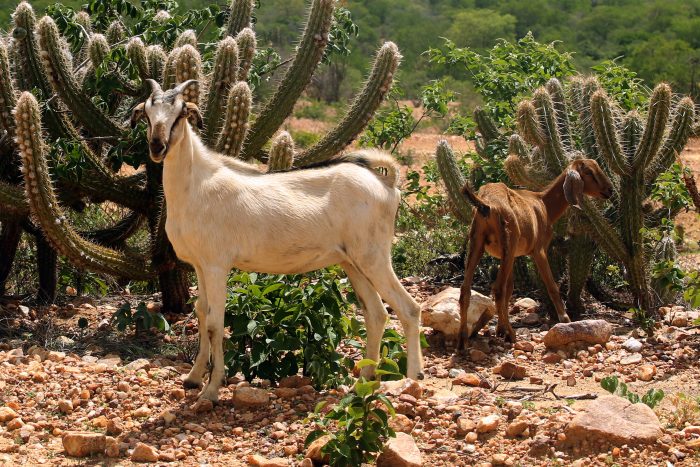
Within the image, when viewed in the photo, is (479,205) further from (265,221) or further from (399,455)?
(399,455)

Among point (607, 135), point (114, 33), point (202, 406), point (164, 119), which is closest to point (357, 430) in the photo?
point (202, 406)

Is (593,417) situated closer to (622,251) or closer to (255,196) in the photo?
(255,196)

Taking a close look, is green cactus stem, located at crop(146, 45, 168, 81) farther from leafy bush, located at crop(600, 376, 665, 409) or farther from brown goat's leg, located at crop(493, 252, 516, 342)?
leafy bush, located at crop(600, 376, 665, 409)

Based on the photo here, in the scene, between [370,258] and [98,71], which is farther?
[98,71]

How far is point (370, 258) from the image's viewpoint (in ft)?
25.6

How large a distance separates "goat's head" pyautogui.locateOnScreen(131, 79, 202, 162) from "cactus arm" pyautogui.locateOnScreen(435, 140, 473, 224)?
462 centimetres

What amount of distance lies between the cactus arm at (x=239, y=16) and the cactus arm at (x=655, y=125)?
4237 mm

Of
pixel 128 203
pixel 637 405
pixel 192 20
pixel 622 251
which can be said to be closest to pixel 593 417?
pixel 637 405

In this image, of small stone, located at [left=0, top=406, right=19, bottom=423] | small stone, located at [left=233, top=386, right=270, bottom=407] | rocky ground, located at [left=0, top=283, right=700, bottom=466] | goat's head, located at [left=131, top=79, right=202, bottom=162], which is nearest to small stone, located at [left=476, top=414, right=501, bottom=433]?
rocky ground, located at [left=0, top=283, right=700, bottom=466]

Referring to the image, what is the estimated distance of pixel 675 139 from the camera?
1073 cm

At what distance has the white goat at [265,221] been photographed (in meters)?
7.38

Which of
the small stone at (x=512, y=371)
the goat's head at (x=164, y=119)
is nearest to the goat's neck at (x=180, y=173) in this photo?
the goat's head at (x=164, y=119)

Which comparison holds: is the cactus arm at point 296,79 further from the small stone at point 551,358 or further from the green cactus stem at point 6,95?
the small stone at point 551,358

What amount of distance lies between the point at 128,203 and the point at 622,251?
479 centimetres
